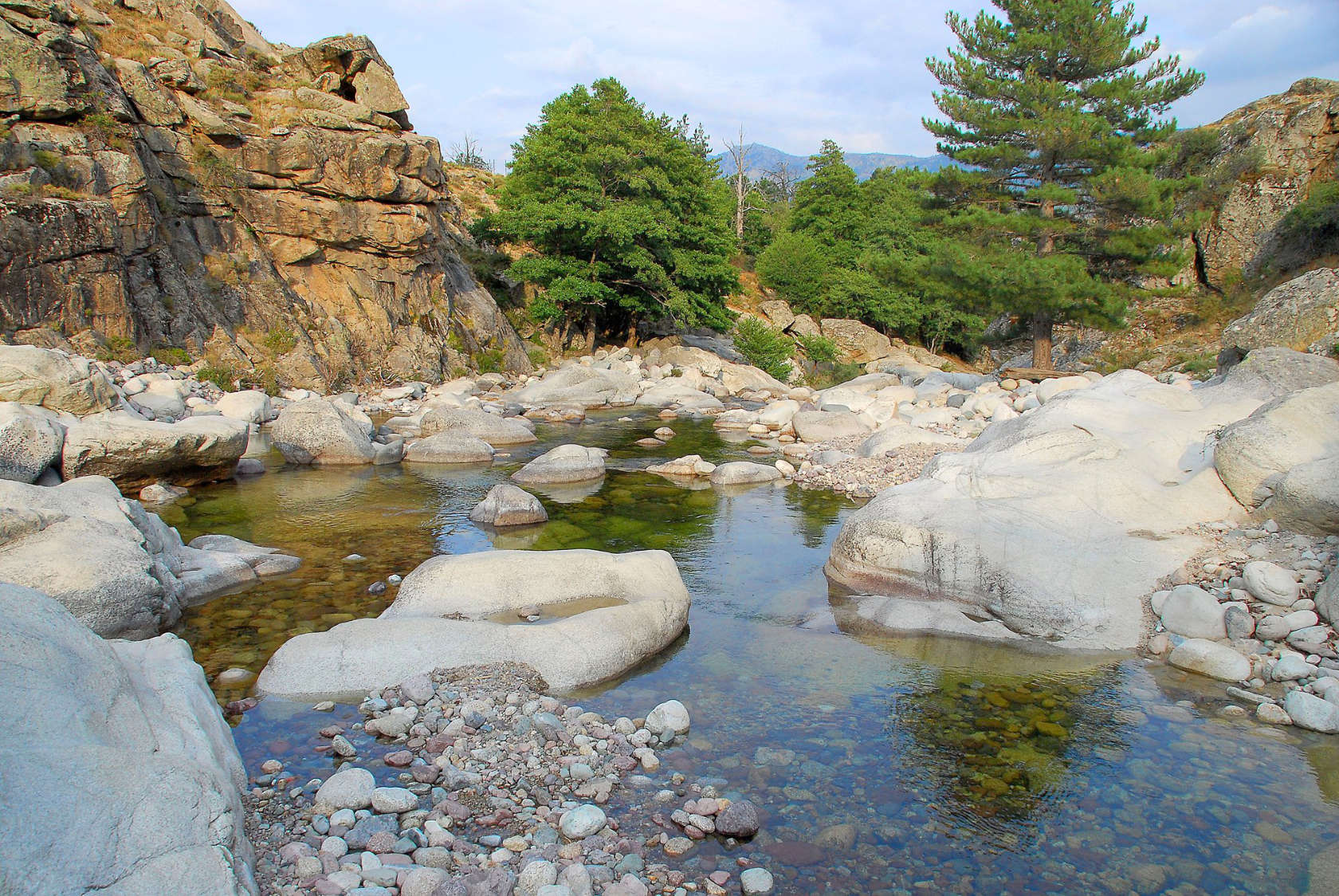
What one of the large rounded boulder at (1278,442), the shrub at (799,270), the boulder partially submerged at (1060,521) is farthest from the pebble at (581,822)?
the shrub at (799,270)

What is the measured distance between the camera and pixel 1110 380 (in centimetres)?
1403

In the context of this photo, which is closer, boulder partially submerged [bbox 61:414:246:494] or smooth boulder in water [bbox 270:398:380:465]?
boulder partially submerged [bbox 61:414:246:494]

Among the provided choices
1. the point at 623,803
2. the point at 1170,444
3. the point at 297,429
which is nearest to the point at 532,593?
the point at 623,803

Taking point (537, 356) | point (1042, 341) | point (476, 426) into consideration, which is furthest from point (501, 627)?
point (537, 356)

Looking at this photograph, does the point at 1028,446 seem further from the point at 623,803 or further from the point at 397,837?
the point at 397,837

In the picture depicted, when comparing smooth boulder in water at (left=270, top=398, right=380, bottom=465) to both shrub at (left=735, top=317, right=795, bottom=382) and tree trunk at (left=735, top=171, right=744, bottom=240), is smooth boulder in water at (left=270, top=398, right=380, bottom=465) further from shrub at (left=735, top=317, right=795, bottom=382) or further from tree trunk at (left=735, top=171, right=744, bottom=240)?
tree trunk at (left=735, top=171, right=744, bottom=240)

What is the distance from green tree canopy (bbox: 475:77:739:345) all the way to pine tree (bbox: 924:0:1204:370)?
39.4 ft

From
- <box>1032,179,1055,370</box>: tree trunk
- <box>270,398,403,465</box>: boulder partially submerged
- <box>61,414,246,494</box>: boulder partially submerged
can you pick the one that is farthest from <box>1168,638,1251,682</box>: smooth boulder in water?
<box>1032,179,1055,370</box>: tree trunk

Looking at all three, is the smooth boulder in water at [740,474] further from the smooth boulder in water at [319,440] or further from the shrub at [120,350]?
the shrub at [120,350]

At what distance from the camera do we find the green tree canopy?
31.6m

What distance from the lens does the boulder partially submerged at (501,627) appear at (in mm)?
6789

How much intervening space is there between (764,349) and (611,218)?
824 cm

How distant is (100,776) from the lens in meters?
3.70

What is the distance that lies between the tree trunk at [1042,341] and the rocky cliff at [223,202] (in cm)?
1876
